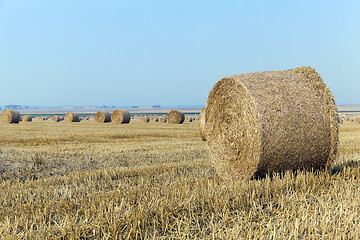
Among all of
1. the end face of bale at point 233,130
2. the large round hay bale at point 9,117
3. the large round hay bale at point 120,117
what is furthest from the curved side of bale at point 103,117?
the end face of bale at point 233,130

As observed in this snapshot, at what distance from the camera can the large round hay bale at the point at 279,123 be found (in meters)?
5.27

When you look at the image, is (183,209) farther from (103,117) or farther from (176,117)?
(103,117)

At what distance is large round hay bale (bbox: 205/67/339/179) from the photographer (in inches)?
207

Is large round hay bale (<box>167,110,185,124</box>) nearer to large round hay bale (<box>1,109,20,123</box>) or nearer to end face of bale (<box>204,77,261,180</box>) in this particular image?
large round hay bale (<box>1,109,20,123</box>)

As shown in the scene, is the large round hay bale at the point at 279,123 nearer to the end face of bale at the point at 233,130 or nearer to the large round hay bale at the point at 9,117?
the end face of bale at the point at 233,130

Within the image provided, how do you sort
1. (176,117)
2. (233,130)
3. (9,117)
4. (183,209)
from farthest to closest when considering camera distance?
(176,117), (9,117), (233,130), (183,209)

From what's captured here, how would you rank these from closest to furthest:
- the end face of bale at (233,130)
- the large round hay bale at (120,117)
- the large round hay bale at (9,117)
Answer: the end face of bale at (233,130) → the large round hay bale at (120,117) → the large round hay bale at (9,117)

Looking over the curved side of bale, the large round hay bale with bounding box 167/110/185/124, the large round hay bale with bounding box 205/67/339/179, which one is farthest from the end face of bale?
the curved side of bale

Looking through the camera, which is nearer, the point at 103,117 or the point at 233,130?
the point at 233,130

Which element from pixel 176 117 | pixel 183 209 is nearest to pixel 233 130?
pixel 183 209

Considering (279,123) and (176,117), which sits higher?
(279,123)

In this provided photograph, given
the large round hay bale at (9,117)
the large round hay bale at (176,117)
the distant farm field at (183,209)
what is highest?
the large round hay bale at (9,117)

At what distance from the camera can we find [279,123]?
5246 mm

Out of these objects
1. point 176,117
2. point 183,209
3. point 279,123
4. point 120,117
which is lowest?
point 183,209
